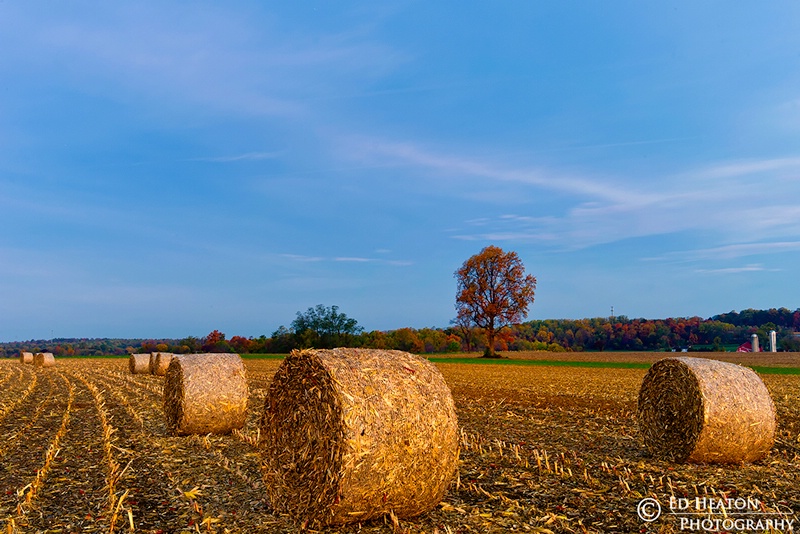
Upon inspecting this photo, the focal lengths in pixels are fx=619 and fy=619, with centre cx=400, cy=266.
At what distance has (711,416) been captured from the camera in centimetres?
1024

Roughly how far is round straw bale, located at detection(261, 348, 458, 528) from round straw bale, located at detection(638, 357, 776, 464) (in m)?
5.19

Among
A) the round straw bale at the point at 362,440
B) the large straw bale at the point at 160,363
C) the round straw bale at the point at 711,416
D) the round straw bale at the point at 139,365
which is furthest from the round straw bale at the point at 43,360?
the round straw bale at the point at 711,416

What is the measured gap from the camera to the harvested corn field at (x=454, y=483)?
23.4 ft

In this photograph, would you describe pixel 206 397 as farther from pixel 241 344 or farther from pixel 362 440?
pixel 241 344

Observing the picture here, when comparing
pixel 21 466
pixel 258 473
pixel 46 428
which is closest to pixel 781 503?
pixel 258 473

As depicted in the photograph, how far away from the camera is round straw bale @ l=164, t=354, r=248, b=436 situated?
13086 millimetres

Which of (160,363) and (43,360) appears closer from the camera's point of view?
(160,363)

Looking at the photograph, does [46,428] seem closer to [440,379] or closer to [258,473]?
[258,473]

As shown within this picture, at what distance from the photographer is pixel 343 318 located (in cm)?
8712

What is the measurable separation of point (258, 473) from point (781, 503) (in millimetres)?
7158

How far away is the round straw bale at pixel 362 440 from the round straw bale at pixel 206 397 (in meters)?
5.67

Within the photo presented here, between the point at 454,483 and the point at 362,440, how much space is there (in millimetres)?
2208

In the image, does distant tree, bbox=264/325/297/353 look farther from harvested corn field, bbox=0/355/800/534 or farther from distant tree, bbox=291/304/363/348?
harvested corn field, bbox=0/355/800/534

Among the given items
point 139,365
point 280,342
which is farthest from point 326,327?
point 139,365
